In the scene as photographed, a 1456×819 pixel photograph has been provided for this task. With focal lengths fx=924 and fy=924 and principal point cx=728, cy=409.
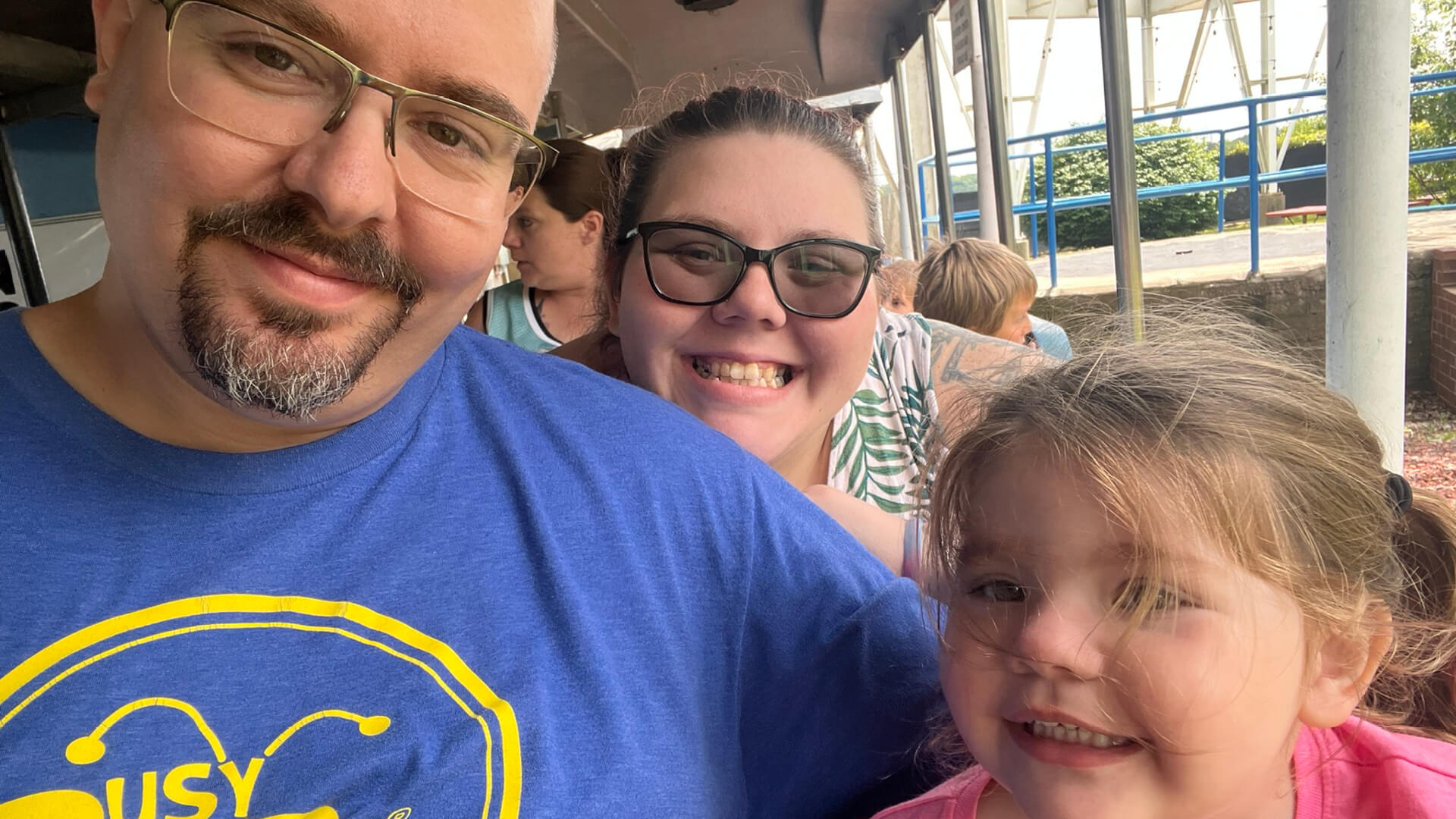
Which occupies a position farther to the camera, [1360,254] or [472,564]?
[1360,254]

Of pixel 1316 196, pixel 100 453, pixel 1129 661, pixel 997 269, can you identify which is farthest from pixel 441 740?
pixel 1316 196

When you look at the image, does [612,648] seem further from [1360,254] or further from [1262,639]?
[1360,254]

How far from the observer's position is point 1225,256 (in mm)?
8930

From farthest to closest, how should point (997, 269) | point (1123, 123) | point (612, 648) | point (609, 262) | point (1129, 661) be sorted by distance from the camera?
point (997, 269) < point (1123, 123) < point (609, 262) < point (612, 648) < point (1129, 661)

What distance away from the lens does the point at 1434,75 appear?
635cm

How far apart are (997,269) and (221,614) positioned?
2951mm

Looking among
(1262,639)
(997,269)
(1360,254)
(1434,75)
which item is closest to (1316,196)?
(1434,75)

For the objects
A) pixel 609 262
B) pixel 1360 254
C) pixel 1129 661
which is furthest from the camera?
pixel 1360 254

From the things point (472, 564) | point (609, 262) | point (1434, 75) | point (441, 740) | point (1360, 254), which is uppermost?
point (1434, 75)

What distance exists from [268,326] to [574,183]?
255 centimetres

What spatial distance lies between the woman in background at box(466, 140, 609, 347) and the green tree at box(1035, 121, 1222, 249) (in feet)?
45.9

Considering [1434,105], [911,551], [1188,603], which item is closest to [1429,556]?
[1188,603]

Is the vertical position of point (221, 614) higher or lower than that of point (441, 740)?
higher

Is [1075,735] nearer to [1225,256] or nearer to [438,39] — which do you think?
[438,39]
